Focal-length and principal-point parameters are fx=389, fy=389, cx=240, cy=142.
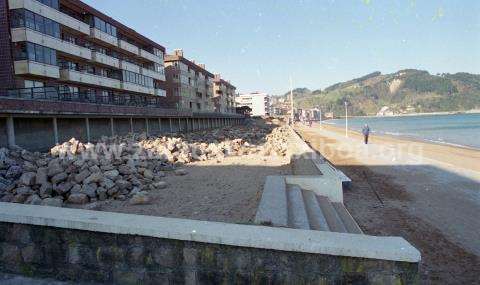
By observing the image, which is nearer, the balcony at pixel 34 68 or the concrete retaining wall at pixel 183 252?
the concrete retaining wall at pixel 183 252

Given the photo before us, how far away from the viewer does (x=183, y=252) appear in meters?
4.14

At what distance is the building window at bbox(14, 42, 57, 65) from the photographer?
29.9m

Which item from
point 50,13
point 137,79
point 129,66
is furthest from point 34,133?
point 137,79

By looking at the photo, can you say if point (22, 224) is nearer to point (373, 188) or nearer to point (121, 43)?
point (373, 188)

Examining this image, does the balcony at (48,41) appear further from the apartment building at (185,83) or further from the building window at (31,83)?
the apartment building at (185,83)

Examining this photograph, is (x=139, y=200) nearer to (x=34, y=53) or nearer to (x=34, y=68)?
(x=34, y=68)

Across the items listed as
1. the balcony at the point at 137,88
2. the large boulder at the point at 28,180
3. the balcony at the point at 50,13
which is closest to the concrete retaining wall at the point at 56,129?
the large boulder at the point at 28,180

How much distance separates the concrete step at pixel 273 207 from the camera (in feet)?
19.3

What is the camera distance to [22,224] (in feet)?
15.2

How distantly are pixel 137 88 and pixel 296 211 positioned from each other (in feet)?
158

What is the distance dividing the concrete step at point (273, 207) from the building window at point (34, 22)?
28.6m

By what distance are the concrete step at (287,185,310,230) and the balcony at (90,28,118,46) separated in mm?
38373

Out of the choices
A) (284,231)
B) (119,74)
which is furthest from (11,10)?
(284,231)

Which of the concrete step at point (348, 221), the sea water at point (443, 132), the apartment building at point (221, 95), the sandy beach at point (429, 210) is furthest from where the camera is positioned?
the apartment building at point (221, 95)
